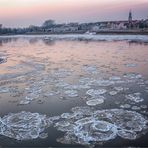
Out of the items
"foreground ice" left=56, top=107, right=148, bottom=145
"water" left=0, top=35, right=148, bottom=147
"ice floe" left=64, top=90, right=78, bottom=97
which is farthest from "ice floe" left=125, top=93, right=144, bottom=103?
"ice floe" left=64, top=90, right=78, bottom=97

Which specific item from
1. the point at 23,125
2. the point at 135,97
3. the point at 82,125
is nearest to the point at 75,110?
the point at 82,125

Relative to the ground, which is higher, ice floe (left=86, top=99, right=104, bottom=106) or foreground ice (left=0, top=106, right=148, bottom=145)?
ice floe (left=86, top=99, right=104, bottom=106)

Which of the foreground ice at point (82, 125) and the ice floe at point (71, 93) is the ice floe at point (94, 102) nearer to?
the foreground ice at point (82, 125)

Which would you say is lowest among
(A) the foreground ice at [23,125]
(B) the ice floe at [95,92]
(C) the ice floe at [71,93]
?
(A) the foreground ice at [23,125]

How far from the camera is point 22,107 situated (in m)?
8.98

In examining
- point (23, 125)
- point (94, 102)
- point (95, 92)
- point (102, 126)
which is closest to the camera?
point (102, 126)

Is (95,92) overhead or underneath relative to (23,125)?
overhead

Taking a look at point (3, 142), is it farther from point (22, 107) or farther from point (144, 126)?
point (144, 126)

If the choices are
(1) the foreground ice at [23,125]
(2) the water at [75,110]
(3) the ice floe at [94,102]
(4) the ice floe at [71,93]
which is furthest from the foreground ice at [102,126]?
(4) the ice floe at [71,93]

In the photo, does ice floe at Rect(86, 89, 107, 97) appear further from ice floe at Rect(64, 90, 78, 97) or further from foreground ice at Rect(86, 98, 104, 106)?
foreground ice at Rect(86, 98, 104, 106)

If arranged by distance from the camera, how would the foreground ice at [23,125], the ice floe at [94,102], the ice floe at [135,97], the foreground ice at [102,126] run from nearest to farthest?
the foreground ice at [102,126]
the foreground ice at [23,125]
the ice floe at [94,102]
the ice floe at [135,97]

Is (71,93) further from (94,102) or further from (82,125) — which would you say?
(82,125)

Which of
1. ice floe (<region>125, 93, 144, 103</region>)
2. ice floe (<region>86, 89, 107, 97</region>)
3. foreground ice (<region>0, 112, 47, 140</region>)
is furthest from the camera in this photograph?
ice floe (<region>86, 89, 107, 97</region>)

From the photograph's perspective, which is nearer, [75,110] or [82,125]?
[82,125]
